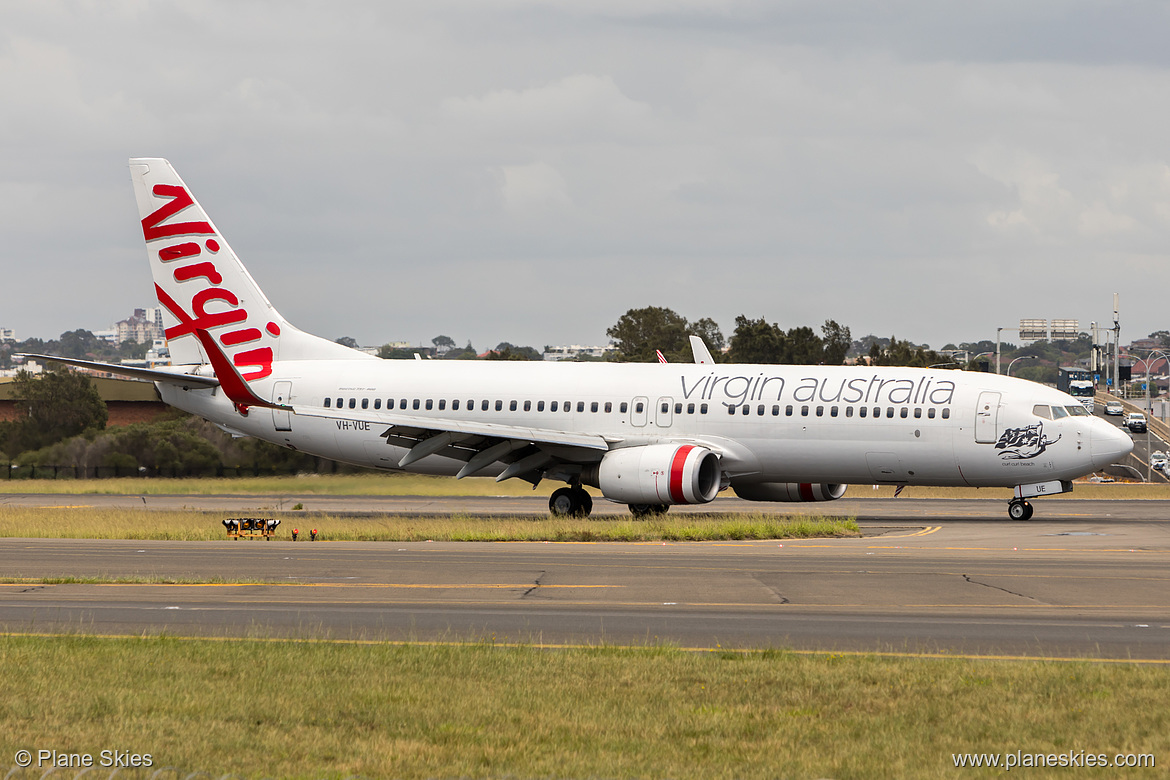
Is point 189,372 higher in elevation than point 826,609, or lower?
higher

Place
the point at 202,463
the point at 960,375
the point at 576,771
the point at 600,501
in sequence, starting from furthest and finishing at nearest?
the point at 202,463 < the point at 600,501 < the point at 960,375 < the point at 576,771

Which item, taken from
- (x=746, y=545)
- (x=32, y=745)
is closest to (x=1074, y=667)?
(x=32, y=745)

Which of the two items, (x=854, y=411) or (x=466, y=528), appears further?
(x=854, y=411)

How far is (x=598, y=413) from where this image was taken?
35.0 m

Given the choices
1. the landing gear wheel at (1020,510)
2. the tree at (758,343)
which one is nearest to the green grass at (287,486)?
the landing gear wheel at (1020,510)

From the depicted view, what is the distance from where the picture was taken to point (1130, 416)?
372 ft

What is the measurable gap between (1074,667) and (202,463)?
4440cm

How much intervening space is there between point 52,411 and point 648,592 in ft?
145

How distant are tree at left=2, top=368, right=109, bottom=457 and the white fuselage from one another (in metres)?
18.4

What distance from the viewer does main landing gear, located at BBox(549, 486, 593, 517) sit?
34.1m

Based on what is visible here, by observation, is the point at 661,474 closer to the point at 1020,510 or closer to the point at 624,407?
the point at 624,407

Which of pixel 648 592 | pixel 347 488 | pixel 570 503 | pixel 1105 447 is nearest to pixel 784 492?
pixel 570 503

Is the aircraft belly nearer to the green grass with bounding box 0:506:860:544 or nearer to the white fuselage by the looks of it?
the white fuselage

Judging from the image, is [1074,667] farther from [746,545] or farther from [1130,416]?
[1130,416]
